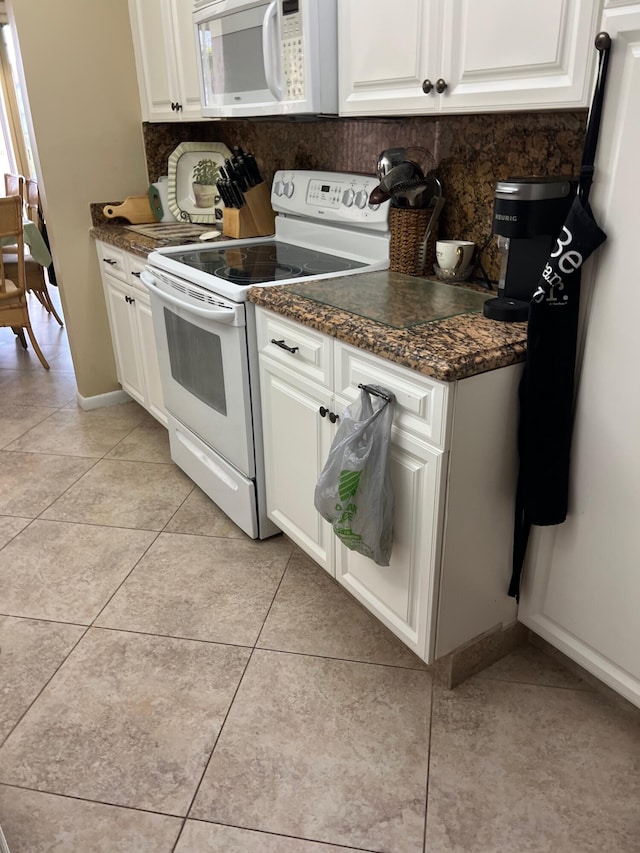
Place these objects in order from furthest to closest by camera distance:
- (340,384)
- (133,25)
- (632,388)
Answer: (133,25)
(340,384)
(632,388)

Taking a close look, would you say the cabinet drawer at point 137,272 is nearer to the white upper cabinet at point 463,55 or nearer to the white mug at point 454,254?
the white upper cabinet at point 463,55

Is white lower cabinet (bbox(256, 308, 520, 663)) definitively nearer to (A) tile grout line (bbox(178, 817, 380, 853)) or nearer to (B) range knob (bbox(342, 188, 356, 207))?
(A) tile grout line (bbox(178, 817, 380, 853))

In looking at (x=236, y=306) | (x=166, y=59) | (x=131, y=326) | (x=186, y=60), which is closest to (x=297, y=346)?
(x=236, y=306)

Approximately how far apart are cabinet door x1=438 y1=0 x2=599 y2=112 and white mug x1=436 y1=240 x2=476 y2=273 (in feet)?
1.34

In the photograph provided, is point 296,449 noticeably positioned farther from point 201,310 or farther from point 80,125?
point 80,125

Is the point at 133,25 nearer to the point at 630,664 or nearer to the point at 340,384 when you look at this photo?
the point at 340,384

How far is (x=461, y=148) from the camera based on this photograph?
1.93 m

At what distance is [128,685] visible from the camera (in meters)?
1.70

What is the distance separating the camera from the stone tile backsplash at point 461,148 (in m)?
1.68

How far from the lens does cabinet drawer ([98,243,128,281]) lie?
2.85m

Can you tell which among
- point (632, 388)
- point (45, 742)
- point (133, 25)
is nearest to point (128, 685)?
point (45, 742)

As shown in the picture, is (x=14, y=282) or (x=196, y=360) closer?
(x=196, y=360)

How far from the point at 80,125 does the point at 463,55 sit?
2103mm

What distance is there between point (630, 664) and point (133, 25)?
3148 millimetres
